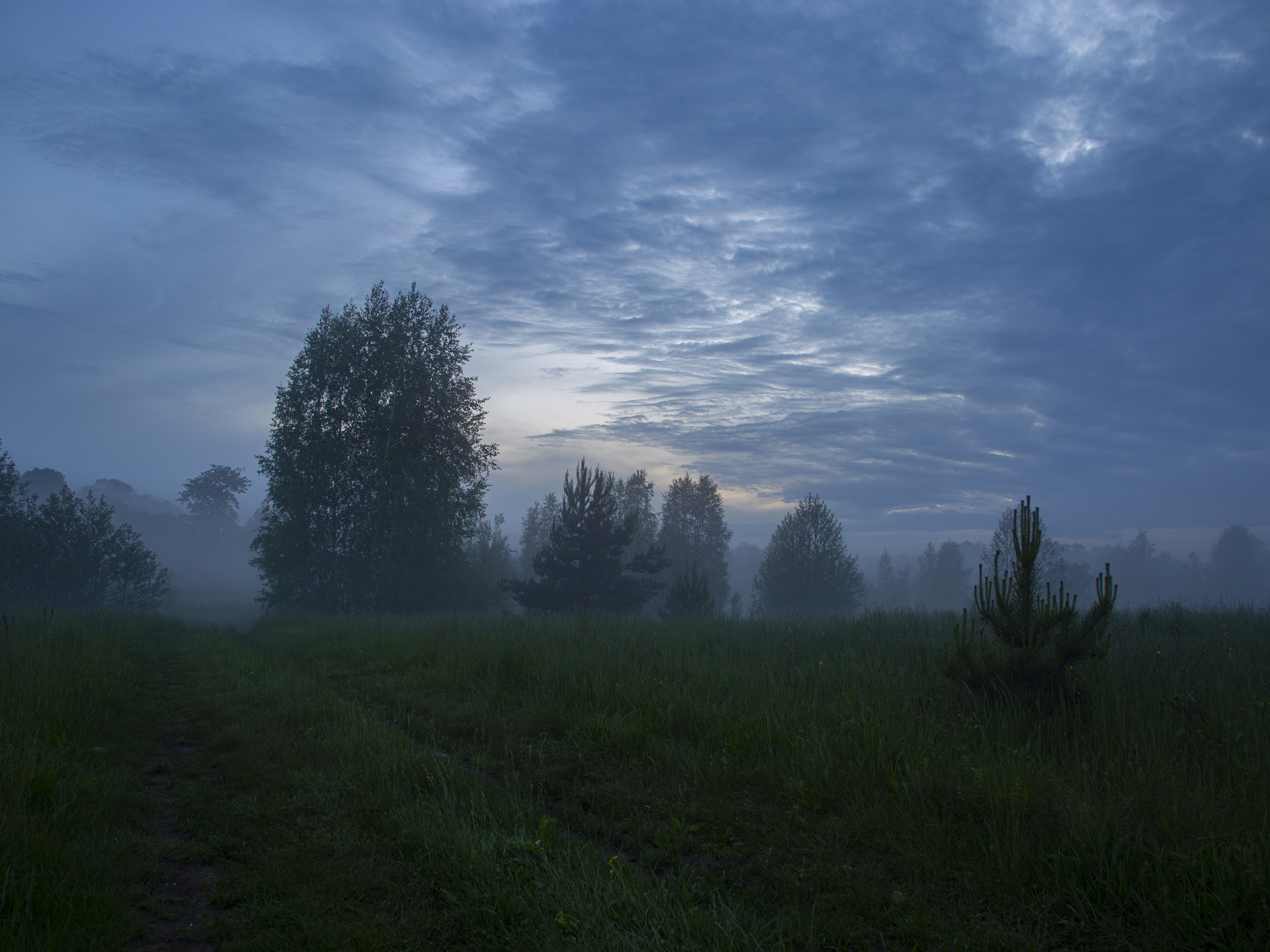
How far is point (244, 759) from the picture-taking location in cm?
538

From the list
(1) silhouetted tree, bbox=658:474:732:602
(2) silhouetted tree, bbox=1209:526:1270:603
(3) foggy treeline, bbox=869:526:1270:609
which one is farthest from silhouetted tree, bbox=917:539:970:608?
(1) silhouetted tree, bbox=658:474:732:602

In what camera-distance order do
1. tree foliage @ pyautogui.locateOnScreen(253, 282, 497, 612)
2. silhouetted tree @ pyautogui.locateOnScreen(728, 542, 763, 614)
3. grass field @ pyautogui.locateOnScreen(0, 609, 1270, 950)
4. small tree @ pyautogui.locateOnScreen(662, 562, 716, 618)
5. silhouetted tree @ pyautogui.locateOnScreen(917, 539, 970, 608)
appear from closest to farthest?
1. grass field @ pyautogui.locateOnScreen(0, 609, 1270, 950)
2. tree foliage @ pyautogui.locateOnScreen(253, 282, 497, 612)
3. small tree @ pyautogui.locateOnScreen(662, 562, 716, 618)
4. silhouetted tree @ pyautogui.locateOnScreen(917, 539, 970, 608)
5. silhouetted tree @ pyautogui.locateOnScreen(728, 542, 763, 614)

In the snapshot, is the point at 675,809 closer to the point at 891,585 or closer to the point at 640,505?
the point at 640,505

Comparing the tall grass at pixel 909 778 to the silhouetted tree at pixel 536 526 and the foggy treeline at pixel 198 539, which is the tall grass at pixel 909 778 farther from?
the foggy treeline at pixel 198 539

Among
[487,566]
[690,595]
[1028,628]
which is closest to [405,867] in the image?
[1028,628]

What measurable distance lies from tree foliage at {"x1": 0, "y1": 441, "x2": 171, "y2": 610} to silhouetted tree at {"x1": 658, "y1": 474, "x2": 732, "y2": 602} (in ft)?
143

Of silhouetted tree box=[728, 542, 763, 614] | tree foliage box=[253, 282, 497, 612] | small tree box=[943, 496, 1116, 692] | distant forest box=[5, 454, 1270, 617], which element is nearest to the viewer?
small tree box=[943, 496, 1116, 692]

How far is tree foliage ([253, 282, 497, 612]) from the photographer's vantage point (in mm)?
25344

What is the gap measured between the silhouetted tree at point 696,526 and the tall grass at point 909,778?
54.5 metres

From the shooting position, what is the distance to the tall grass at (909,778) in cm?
281

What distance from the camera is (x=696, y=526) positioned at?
208ft

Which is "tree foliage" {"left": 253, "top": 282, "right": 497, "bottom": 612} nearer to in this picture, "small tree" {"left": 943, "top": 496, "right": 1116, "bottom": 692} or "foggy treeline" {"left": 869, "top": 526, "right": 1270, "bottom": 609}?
"small tree" {"left": 943, "top": 496, "right": 1116, "bottom": 692}

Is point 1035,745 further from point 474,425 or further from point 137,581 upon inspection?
point 137,581

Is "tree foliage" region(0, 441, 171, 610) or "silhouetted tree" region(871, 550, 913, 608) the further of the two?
"silhouetted tree" region(871, 550, 913, 608)
